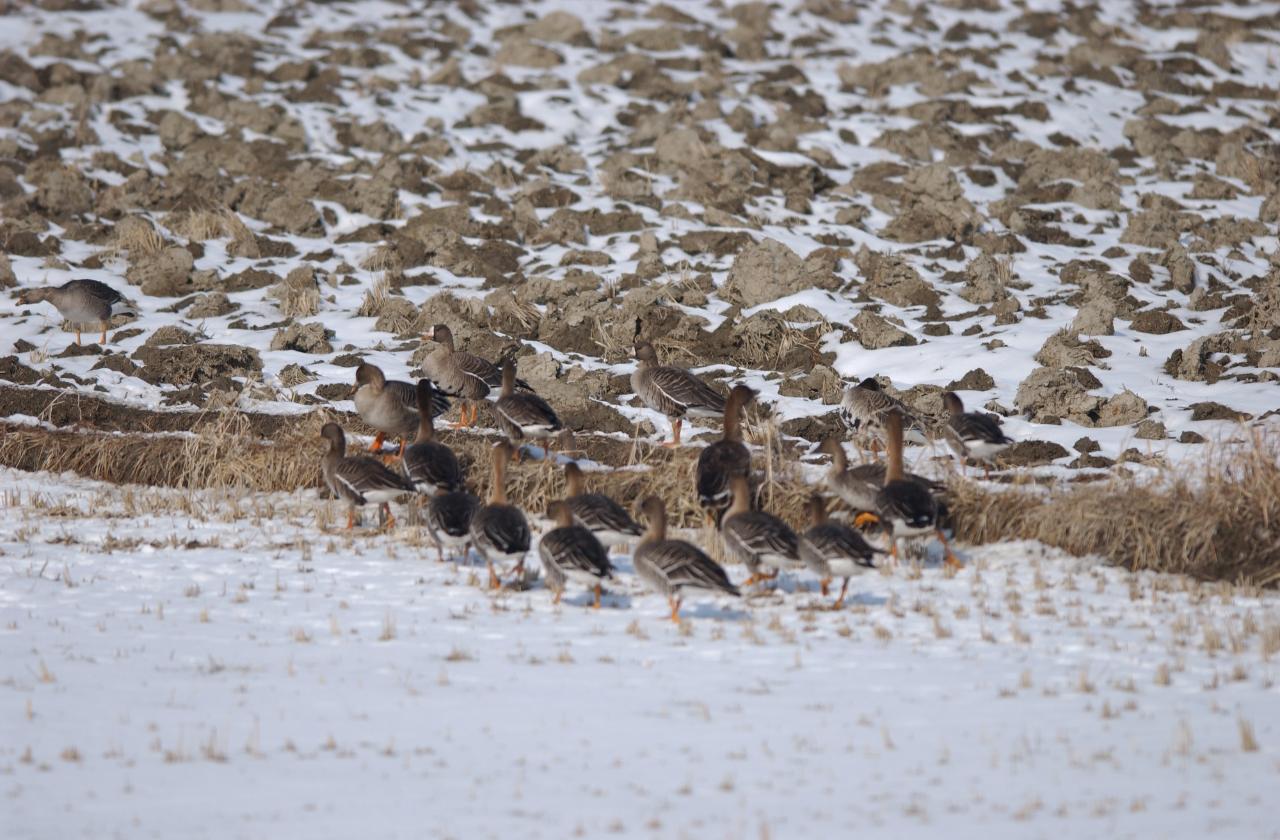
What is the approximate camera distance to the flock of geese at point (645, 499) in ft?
34.4

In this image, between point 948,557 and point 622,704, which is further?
point 948,557

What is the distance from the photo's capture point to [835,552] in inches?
407

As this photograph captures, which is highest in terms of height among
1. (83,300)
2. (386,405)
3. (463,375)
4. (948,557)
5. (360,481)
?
(948,557)

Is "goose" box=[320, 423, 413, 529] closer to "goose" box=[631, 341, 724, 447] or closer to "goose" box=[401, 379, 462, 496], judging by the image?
"goose" box=[401, 379, 462, 496]

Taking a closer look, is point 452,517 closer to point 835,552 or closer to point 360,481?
point 360,481

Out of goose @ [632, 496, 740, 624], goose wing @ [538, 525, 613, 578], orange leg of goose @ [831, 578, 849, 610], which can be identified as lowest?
orange leg of goose @ [831, 578, 849, 610]

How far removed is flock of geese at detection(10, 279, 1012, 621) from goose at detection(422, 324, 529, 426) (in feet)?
0.07

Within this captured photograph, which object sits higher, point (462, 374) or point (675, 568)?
point (675, 568)

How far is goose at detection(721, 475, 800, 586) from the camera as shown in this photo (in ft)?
34.8

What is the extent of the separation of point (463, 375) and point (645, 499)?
441 centimetres

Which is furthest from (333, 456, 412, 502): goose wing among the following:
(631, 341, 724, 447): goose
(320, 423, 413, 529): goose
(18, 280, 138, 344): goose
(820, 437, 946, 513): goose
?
(18, 280, 138, 344): goose

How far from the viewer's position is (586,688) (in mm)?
8641

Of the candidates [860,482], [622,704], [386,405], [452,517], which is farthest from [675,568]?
[386,405]

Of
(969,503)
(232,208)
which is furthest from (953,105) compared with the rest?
(969,503)
